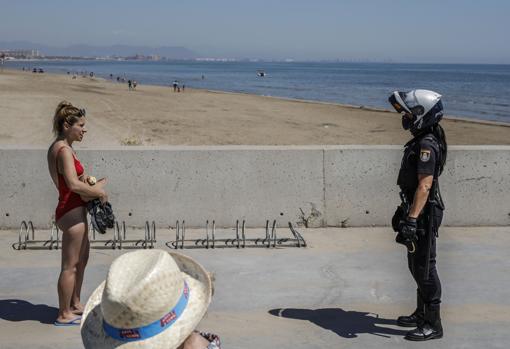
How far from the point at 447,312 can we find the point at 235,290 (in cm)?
169

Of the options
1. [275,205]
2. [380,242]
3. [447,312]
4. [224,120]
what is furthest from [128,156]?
[224,120]

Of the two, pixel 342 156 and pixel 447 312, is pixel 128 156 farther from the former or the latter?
pixel 447 312

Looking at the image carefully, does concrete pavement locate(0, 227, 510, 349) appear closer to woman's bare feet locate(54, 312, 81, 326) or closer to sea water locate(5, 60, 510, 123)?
woman's bare feet locate(54, 312, 81, 326)

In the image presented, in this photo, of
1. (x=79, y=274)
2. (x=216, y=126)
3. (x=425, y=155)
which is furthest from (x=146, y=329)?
(x=216, y=126)

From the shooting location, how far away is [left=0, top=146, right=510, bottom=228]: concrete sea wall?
25.1ft

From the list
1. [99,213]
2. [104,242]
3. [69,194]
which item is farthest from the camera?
[104,242]

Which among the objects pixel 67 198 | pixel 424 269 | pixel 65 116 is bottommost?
pixel 424 269

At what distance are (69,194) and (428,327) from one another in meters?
2.65

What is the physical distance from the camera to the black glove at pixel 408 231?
4.59 meters

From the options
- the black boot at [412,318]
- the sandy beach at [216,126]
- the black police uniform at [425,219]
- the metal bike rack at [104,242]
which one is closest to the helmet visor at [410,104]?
the black police uniform at [425,219]

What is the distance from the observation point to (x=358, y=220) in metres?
7.93

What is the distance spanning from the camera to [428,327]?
4801 millimetres

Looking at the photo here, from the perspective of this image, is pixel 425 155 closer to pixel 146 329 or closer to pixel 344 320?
pixel 344 320

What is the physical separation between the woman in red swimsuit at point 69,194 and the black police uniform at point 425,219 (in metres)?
2.12
